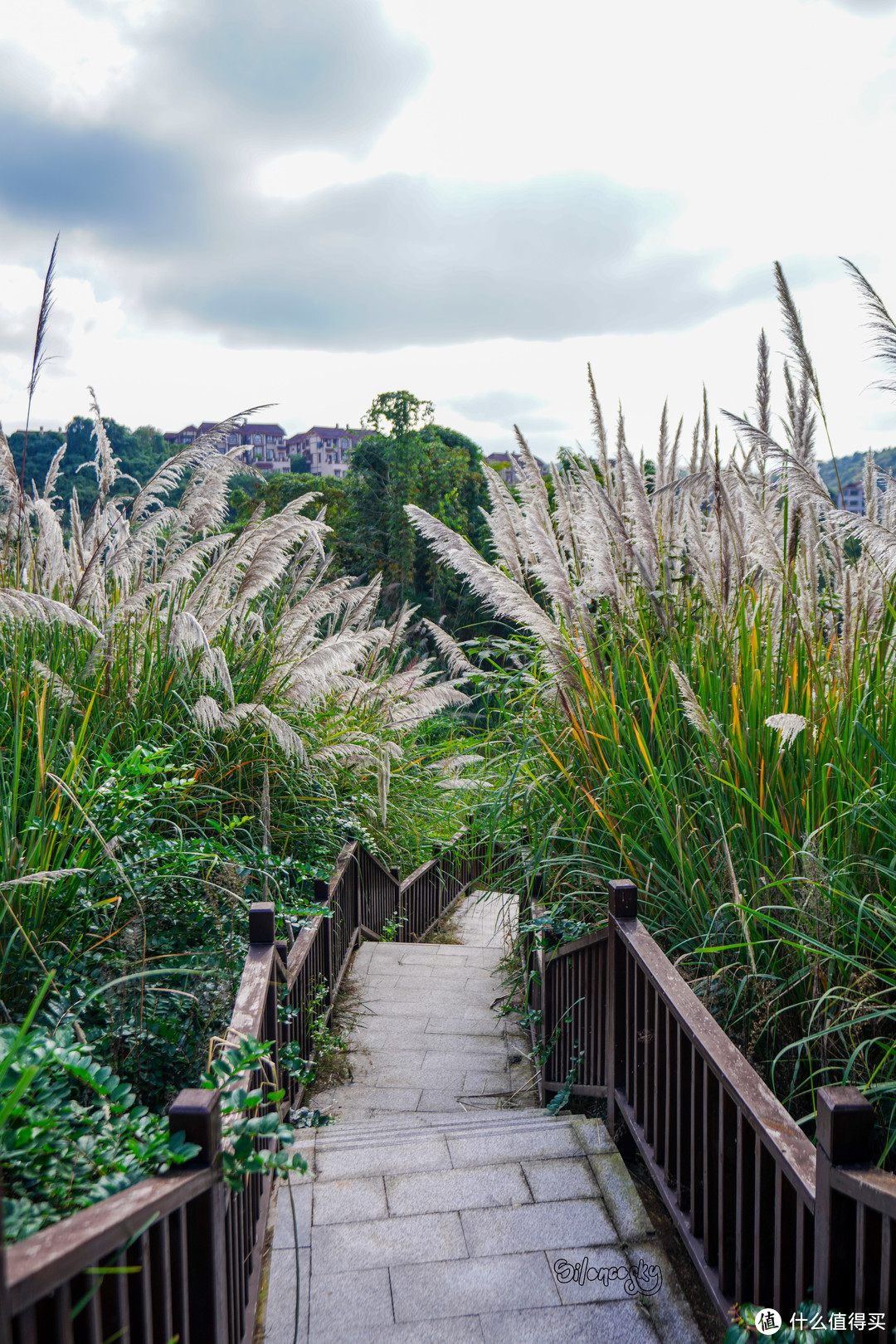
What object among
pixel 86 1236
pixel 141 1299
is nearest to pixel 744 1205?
pixel 141 1299

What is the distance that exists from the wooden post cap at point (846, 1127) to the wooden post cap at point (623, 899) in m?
1.09

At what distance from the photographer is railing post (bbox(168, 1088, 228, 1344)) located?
4.57ft

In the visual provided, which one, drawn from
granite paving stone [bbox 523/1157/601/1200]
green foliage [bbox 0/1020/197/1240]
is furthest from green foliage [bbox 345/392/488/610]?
green foliage [bbox 0/1020/197/1240]

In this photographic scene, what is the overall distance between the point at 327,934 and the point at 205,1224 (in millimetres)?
2596

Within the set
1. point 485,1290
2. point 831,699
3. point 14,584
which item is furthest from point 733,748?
point 14,584

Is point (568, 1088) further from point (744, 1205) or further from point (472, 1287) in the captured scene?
point (744, 1205)

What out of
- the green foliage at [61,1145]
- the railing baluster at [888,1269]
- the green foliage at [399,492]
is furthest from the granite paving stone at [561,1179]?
the green foliage at [399,492]

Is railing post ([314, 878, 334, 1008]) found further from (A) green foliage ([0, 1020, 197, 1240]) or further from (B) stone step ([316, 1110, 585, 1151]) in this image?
(A) green foliage ([0, 1020, 197, 1240])

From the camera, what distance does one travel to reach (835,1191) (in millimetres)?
1341

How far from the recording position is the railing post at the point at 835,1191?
51.1 inches

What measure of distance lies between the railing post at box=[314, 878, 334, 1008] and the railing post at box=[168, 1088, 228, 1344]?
1.85 metres

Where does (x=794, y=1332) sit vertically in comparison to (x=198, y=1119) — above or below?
below

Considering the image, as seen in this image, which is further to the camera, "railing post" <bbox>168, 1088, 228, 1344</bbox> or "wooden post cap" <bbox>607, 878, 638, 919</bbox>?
"wooden post cap" <bbox>607, 878, 638, 919</bbox>
